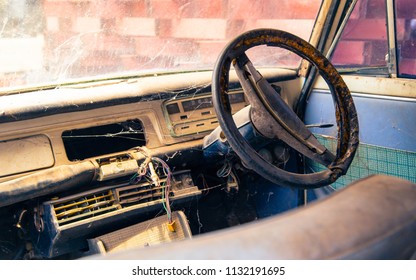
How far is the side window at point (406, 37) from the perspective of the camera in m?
2.51

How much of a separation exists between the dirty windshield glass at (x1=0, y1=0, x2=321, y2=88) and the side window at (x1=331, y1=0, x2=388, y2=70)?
206 millimetres

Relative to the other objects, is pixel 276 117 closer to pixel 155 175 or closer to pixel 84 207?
pixel 155 175

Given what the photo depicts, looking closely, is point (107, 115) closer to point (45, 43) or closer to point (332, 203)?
point (45, 43)

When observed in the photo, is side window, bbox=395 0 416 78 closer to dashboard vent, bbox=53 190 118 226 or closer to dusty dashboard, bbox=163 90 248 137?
dusty dashboard, bbox=163 90 248 137

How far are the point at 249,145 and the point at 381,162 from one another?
2.96 feet

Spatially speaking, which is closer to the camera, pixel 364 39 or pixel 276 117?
pixel 276 117

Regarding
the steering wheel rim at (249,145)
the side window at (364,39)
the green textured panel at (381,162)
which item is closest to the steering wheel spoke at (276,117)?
the steering wheel rim at (249,145)

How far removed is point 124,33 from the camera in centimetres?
252

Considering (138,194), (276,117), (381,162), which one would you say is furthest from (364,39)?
(138,194)

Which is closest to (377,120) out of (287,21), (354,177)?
(354,177)

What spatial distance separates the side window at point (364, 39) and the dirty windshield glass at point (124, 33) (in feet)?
0.68

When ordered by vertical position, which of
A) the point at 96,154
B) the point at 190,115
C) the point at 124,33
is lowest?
the point at 96,154

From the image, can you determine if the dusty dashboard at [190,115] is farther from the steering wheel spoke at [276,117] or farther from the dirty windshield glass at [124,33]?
the steering wheel spoke at [276,117]

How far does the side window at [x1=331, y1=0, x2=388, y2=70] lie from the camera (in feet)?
8.75
